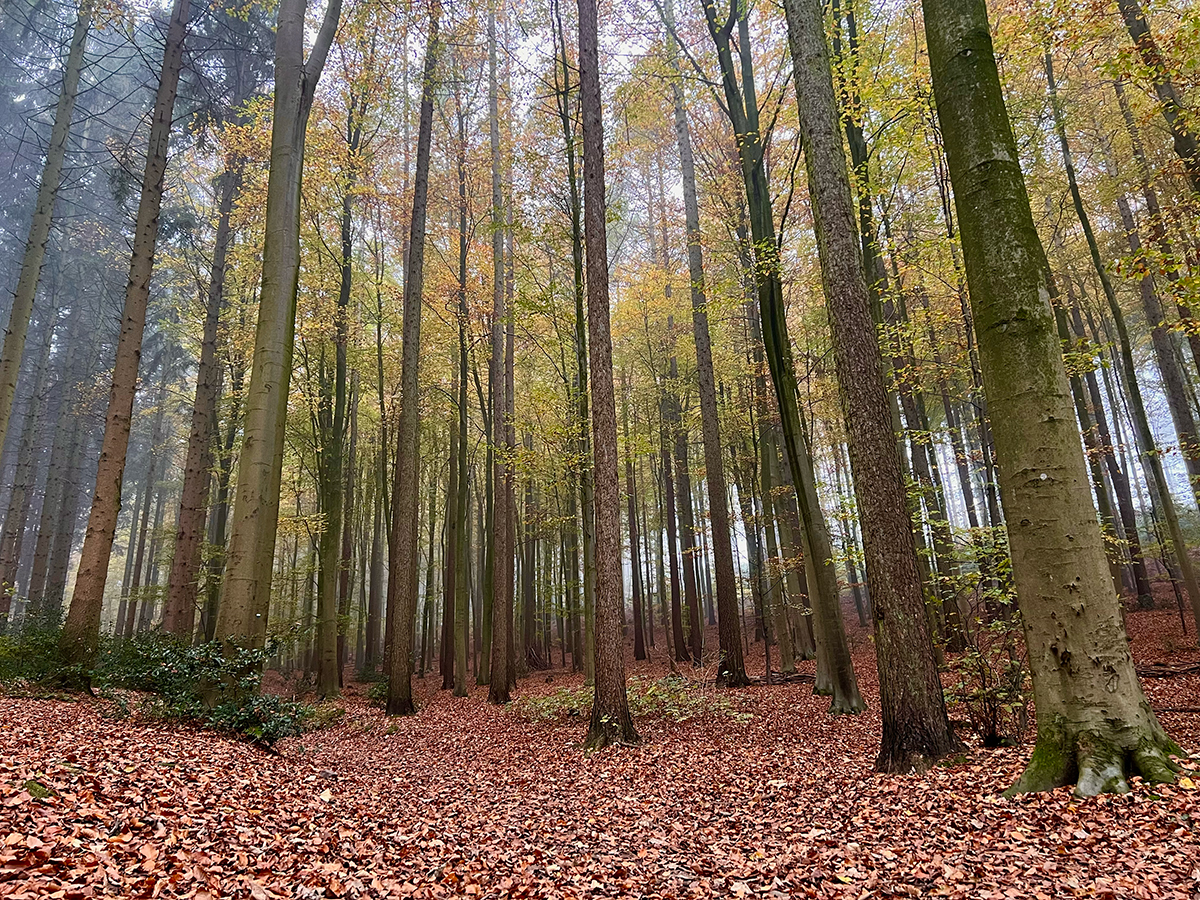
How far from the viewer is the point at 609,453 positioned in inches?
310

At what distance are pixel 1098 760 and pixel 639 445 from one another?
29.1ft

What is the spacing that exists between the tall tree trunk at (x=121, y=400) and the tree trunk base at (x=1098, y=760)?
10.8 metres

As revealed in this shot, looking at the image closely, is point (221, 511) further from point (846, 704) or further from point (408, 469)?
point (846, 704)

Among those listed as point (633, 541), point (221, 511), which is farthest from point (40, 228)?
point (633, 541)

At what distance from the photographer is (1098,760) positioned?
11.5 ft

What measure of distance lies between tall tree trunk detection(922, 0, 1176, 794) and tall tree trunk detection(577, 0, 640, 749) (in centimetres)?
462

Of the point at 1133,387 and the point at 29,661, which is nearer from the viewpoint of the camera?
the point at 29,661

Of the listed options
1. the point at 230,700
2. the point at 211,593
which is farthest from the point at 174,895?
the point at 211,593

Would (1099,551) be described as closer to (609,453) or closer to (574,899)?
(574,899)

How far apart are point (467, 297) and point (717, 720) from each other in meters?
12.3

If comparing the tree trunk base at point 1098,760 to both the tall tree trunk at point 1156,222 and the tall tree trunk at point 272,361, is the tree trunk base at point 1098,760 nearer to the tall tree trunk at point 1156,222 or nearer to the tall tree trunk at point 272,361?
the tall tree trunk at point 1156,222

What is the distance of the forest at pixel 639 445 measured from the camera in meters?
3.59

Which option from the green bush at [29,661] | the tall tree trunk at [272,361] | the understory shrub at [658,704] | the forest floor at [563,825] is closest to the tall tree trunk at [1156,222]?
the forest floor at [563,825]

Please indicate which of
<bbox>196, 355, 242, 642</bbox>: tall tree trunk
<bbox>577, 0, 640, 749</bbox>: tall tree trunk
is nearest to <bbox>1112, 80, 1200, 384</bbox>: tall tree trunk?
<bbox>577, 0, 640, 749</bbox>: tall tree trunk
